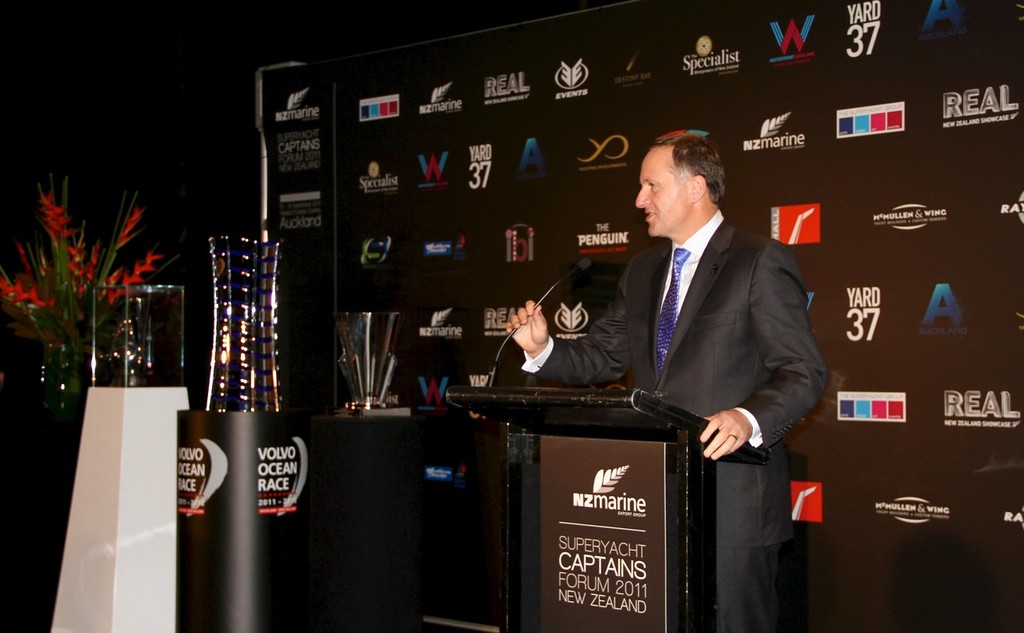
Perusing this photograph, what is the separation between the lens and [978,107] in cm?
367

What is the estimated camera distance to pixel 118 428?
3.47 metres

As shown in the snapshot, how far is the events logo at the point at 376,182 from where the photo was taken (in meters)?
5.27

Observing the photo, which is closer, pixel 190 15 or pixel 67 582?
pixel 67 582

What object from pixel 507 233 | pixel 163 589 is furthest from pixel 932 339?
pixel 163 589

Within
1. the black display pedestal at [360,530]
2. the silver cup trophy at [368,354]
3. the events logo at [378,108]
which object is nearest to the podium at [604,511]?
the black display pedestal at [360,530]

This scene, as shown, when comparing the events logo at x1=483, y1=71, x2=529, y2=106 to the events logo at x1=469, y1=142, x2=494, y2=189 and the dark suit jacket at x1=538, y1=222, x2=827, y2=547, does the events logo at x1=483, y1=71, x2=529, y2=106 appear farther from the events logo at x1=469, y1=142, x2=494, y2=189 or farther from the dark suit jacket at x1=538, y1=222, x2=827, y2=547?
the dark suit jacket at x1=538, y1=222, x2=827, y2=547

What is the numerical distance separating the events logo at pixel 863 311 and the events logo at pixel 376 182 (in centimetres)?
246

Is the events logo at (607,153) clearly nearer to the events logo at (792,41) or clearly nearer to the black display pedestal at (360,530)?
the events logo at (792,41)

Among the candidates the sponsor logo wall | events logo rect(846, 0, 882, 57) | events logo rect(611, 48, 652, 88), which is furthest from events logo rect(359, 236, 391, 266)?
events logo rect(846, 0, 882, 57)

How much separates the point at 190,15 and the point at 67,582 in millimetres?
3719

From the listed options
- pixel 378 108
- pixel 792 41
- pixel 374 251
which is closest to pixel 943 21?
pixel 792 41

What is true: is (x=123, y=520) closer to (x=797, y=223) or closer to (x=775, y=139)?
(x=797, y=223)

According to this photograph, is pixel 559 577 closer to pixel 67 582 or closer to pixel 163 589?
pixel 163 589

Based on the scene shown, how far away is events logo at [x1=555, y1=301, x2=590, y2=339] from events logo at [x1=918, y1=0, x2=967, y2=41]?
5.97ft
